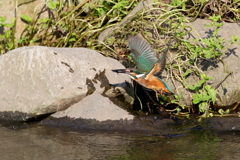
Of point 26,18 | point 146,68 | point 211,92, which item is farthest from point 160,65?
point 26,18

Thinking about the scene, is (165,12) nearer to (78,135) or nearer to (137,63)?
(137,63)

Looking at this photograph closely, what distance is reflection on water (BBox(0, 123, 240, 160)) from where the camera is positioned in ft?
12.6

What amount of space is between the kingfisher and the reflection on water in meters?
0.78

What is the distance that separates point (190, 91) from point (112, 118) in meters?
1.25

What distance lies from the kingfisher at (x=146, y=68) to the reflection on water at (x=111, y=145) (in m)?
0.78

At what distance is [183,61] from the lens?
5465mm

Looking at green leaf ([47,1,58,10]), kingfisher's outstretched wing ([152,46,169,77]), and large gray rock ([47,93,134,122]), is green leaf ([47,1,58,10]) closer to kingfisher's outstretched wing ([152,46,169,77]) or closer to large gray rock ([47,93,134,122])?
large gray rock ([47,93,134,122])

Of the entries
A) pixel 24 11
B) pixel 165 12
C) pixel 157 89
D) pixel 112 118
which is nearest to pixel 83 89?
pixel 112 118

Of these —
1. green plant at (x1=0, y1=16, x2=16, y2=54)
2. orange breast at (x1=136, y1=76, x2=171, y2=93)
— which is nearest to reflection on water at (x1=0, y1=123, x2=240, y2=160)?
orange breast at (x1=136, y1=76, x2=171, y2=93)

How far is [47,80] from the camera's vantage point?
496 centimetres

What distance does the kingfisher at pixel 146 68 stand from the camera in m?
5.02

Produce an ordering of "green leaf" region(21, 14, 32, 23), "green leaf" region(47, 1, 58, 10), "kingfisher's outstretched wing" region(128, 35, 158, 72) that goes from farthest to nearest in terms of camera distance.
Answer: "green leaf" region(21, 14, 32, 23)
"green leaf" region(47, 1, 58, 10)
"kingfisher's outstretched wing" region(128, 35, 158, 72)

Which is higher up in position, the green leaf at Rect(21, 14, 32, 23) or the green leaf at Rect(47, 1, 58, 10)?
the green leaf at Rect(47, 1, 58, 10)

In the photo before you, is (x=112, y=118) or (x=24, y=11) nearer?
(x=112, y=118)
